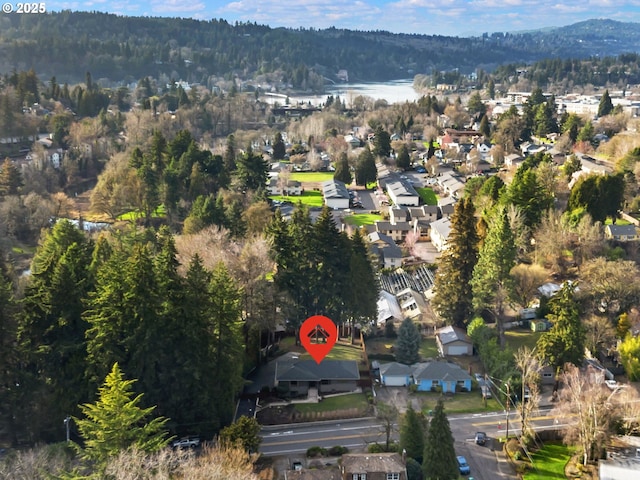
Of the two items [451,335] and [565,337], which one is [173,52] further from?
[565,337]

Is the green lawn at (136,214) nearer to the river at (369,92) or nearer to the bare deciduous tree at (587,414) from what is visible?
the bare deciduous tree at (587,414)

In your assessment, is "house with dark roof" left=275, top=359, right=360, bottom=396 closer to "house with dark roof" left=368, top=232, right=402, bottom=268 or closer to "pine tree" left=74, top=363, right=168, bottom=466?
"pine tree" left=74, top=363, right=168, bottom=466

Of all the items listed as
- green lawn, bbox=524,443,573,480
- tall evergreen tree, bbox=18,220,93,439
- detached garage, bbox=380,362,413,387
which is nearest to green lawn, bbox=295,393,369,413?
detached garage, bbox=380,362,413,387

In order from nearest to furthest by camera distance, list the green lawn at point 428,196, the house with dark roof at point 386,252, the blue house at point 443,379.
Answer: the blue house at point 443,379 → the house with dark roof at point 386,252 → the green lawn at point 428,196

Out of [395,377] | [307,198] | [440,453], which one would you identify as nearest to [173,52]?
[307,198]

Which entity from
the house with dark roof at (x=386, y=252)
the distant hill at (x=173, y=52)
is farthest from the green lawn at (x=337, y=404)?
the distant hill at (x=173, y=52)

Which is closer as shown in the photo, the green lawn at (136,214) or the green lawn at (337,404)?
the green lawn at (337,404)

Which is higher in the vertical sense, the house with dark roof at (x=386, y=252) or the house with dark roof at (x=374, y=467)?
the house with dark roof at (x=374, y=467)

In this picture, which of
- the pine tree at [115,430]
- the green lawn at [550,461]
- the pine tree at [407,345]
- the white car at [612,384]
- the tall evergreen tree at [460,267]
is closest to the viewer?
the pine tree at [115,430]
